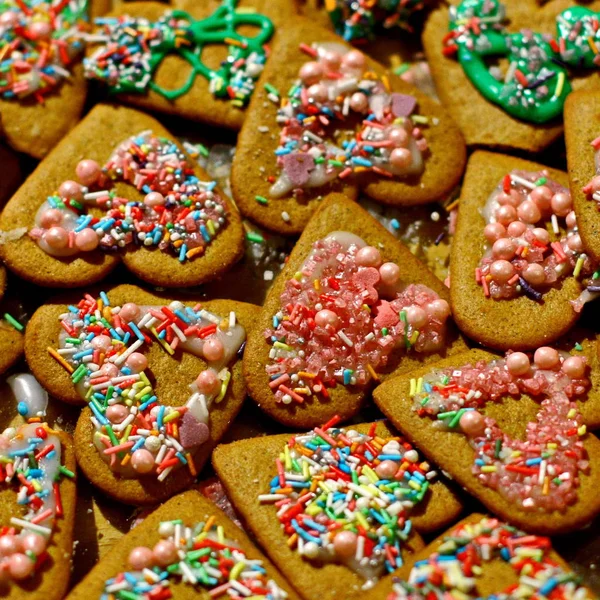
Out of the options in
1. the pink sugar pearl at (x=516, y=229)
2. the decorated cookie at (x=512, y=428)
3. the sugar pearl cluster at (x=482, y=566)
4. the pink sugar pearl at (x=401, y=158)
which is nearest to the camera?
the sugar pearl cluster at (x=482, y=566)

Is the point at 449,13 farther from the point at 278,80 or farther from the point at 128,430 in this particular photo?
the point at 128,430

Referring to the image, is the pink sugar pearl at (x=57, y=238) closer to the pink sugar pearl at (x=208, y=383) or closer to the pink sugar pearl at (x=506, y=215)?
the pink sugar pearl at (x=208, y=383)

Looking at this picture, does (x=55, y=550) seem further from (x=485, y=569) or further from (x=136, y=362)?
(x=485, y=569)

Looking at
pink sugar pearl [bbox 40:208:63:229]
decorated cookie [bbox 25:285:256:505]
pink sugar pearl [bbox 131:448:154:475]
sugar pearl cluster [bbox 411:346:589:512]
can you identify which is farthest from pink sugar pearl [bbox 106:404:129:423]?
sugar pearl cluster [bbox 411:346:589:512]

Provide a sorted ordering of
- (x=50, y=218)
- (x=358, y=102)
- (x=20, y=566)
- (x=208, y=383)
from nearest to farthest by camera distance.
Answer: (x=20, y=566) → (x=208, y=383) → (x=50, y=218) → (x=358, y=102)

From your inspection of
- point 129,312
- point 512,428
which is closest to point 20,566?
point 129,312

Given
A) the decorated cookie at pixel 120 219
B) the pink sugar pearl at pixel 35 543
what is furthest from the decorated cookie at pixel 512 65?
the pink sugar pearl at pixel 35 543
